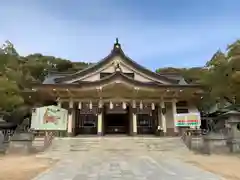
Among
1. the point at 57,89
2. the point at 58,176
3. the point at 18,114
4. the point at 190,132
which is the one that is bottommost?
the point at 58,176

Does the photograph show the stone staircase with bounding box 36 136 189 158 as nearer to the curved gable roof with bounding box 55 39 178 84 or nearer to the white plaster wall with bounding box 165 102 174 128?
the white plaster wall with bounding box 165 102 174 128

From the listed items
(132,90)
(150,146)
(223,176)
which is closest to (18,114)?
(132,90)

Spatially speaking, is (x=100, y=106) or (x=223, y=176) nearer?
(x=223, y=176)

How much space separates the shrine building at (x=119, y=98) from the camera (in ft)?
62.5

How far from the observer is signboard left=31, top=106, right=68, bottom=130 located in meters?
16.4

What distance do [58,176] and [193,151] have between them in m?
9.13

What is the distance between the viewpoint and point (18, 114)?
76.5 ft

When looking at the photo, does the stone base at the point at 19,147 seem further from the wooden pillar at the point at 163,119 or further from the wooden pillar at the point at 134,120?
the wooden pillar at the point at 163,119

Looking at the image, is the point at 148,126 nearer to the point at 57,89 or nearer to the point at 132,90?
the point at 132,90

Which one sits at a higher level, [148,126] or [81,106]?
[81,106]

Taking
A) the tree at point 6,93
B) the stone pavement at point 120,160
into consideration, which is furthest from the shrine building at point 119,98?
the stone pavement at point 120,160

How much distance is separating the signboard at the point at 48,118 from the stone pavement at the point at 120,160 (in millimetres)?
1645

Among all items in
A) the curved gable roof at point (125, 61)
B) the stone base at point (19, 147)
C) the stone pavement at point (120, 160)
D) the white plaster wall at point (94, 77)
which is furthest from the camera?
the white plaster wall at point (94, 77)

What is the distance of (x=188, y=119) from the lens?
55.1 feet
